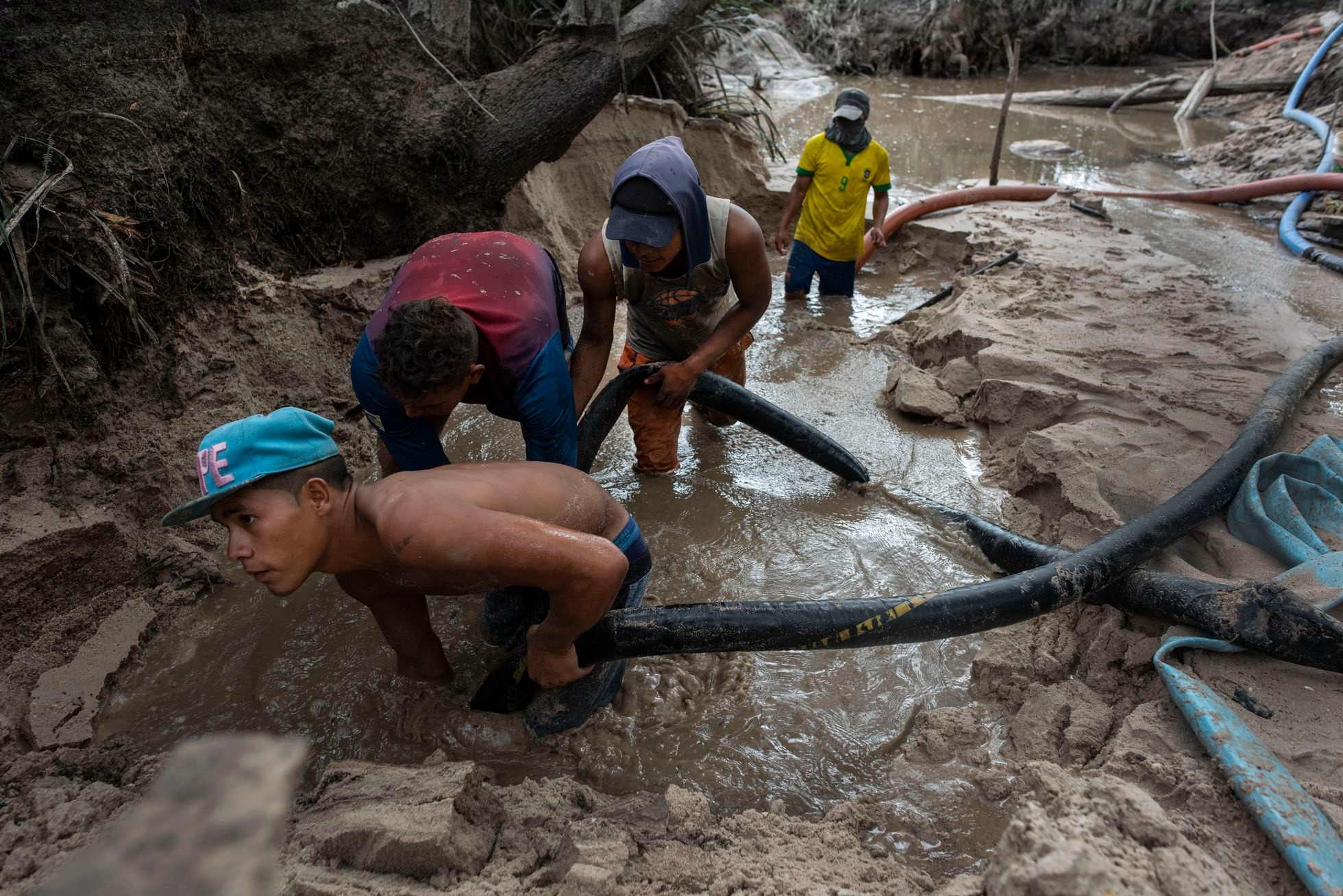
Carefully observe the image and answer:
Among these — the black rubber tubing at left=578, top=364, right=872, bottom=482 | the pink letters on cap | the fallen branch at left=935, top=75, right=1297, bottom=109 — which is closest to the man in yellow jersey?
the black rubber tubing at left=578, top=364, right=872, bottom=482

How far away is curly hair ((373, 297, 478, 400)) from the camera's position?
1.96 metres

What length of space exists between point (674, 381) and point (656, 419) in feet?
1.10

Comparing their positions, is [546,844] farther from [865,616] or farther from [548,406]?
[548,406]

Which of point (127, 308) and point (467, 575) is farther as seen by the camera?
point (127, 308)

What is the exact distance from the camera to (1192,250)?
6.25 meters

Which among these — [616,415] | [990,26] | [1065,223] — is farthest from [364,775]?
[990,26]

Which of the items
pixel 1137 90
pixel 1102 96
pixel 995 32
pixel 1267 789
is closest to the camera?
pixel 1267 789

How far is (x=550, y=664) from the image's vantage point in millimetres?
2008

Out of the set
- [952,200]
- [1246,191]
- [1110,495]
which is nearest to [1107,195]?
[1246,191]

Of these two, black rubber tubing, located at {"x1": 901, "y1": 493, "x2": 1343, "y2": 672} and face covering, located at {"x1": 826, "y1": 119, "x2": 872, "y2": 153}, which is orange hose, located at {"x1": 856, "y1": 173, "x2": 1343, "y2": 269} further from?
black rubber tubing, located at {"x1": 901, "y1": 493, "x2": 1343, "y2": 672}

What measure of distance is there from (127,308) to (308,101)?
1.65 meters

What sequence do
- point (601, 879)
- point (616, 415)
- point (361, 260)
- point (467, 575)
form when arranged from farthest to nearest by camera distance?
1. point (361, 260)
2. point (616, 415)
3. point (467, 575)
4. point (601, 879)

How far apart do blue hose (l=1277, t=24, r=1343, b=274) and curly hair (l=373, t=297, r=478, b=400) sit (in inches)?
269

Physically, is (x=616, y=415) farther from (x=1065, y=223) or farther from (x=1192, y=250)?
(x=1192, y=250)
